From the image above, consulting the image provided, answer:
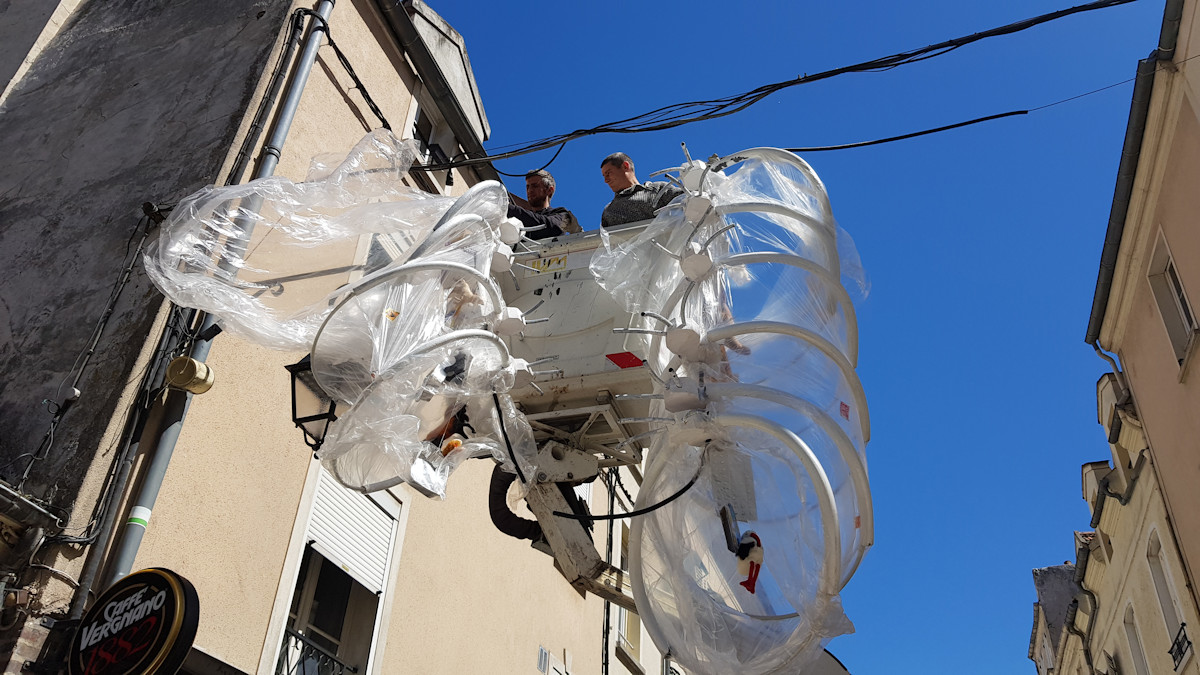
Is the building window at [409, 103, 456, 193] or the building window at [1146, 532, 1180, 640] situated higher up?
the building window at [409, 103, 456, 193]

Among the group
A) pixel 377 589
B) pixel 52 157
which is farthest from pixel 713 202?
pixel 52 157

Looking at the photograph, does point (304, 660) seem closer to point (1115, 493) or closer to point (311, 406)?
point (311, 406)

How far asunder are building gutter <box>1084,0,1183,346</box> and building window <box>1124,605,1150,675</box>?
4.29 metres

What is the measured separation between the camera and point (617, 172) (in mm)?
6586

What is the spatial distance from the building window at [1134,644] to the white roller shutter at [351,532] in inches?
427

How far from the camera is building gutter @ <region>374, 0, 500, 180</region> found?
1023 cm

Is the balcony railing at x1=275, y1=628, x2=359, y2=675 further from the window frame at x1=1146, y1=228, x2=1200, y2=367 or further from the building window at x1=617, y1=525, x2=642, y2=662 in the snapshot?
the window frame at x1=1146, y1=228, x2=1200, y2=367

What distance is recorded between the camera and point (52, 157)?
320 inches

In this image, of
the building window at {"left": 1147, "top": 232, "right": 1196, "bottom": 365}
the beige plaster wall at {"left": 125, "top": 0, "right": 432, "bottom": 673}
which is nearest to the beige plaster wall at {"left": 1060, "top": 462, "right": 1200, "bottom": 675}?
the building window at {"left": 1147, "top": 232, "right": 1196, "bottom": 365}

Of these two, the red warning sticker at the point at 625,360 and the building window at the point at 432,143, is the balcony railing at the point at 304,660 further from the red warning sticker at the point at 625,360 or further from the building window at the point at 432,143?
the building window at the point at 432,143

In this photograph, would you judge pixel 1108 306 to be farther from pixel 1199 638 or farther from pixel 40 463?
pixel 40 463

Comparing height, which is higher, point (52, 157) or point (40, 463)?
point (52, 157)

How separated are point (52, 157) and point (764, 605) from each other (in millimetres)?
7437

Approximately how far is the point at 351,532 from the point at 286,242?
3.32 metres
